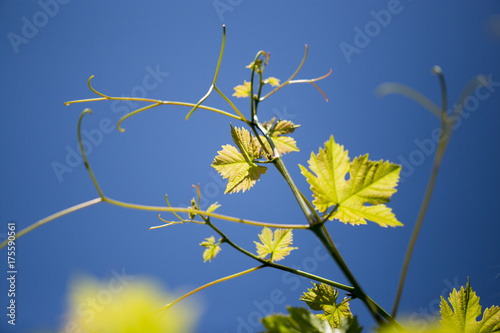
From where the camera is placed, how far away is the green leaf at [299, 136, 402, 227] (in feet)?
1.36

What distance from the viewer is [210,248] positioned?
1.87ft

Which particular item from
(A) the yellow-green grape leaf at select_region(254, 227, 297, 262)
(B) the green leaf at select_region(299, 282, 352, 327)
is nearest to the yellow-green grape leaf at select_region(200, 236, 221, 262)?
(A) the yellow-green grape leaf at select_region(254, 227, 297, 262)

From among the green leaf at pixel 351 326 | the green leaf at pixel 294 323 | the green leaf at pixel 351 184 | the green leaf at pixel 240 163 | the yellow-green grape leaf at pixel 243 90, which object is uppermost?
the yellow-green grape leaf at pixel 243 90

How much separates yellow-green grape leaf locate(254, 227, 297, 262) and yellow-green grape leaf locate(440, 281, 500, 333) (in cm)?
29

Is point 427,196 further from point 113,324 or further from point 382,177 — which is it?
point 113,324

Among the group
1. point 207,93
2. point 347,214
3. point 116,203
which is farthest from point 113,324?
point 207,93

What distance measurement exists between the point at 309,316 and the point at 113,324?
26 cm

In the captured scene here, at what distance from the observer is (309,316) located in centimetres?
37

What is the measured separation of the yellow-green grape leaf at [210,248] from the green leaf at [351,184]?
0.21m

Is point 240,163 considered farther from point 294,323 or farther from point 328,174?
point 294,323

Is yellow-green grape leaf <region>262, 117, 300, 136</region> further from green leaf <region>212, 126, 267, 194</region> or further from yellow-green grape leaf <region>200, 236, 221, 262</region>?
yellow-green grape leaf <region>200, 236, 221, 262</region>

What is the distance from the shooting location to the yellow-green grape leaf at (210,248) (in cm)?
56

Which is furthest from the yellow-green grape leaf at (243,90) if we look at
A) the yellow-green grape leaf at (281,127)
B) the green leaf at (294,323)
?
Answer: the green leaf at (294,323)

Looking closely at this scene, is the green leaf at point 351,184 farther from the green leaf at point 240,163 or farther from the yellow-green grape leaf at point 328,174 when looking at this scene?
the green leaf at point 240,163
